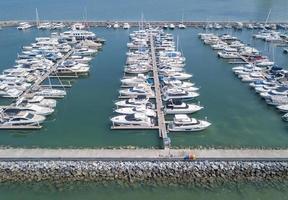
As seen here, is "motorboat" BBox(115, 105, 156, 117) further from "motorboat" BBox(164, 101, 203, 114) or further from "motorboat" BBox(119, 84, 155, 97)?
"motorboat" BBox(119, 84, 155, 97)

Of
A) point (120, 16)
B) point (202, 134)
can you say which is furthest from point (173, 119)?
point (120, 16)

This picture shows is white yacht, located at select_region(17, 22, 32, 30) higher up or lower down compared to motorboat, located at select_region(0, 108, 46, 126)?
higher up

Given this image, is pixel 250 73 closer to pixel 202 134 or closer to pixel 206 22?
pixel 202 134

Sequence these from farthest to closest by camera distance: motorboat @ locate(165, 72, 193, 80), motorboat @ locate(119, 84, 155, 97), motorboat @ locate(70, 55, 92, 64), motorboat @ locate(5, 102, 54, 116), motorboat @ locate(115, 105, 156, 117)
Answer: motorboat @ locate(70, 55, 92, 64) < motorboat @ locate(165, 72, 193, 80) < motorboat @ locate(119, 84, 155, 97) < motorboat @ locate(5, 102, 54, 116) < motorboat @ locate(115, 105, 156, 117)

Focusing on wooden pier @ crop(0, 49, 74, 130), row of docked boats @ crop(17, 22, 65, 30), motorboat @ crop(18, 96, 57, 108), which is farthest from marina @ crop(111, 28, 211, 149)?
row of docked boats @ crop(17, 22, 65, 30)

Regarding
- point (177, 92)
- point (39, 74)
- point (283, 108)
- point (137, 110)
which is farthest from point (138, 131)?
point (39, 74)

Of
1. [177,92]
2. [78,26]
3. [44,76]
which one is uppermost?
[78,26]

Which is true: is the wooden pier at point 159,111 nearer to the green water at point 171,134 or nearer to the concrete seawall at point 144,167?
the green water at point 171,134

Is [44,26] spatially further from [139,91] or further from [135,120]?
[135,120]
